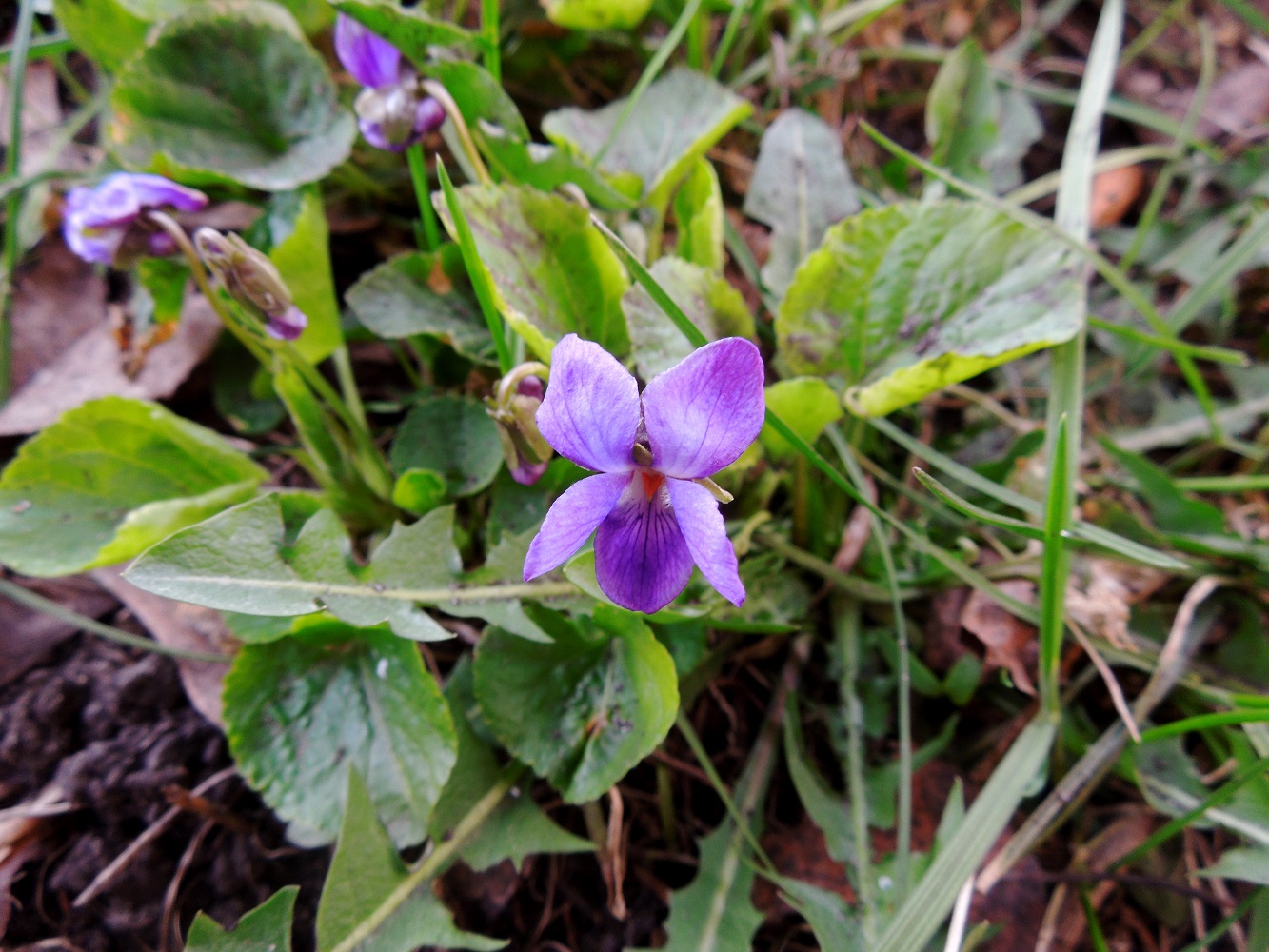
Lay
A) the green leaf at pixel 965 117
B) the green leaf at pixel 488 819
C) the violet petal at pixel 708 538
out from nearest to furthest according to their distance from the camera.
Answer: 1. the violet petal at pixel 708 538
2. the green leaf at pixel 488 819
3. the green leaf at pixel 965 117

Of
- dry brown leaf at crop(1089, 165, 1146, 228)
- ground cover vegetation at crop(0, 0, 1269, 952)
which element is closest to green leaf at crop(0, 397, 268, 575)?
ground cover vegetation at crop(0, 0, 1269, 952)

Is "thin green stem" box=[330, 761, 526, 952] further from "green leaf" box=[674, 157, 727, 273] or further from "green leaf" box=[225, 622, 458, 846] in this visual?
"green leaf" box=[674, 157, 727, 273]

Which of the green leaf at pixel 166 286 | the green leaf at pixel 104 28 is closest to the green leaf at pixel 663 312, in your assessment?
the green leaf at pixel 166 286

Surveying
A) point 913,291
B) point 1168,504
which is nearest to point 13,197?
point 913,291

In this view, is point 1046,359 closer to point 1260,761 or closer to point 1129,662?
point 1129,662

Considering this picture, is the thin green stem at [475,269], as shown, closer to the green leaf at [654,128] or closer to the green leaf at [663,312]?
the green leaf at [663,312]

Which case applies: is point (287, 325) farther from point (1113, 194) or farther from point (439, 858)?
point (1113, 194)

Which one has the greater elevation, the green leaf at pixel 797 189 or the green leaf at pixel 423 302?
the green leaf at pixel 797 189
